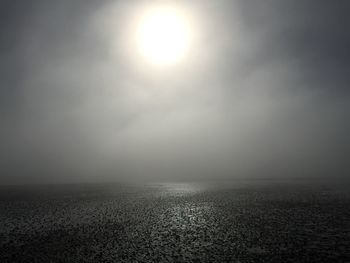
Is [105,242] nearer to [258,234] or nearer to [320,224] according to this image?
[258,234]

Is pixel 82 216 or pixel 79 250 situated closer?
pixel 79 250

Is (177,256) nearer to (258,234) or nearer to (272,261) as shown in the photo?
(272,261)

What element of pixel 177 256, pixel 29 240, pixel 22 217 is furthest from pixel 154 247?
pixel 22 217

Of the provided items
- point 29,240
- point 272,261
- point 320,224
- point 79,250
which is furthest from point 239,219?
point 29,240

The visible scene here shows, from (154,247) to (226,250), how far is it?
844cm

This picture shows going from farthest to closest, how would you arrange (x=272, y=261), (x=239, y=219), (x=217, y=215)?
(x=217, y=215) < (x=239, y=219) < (x=272, y=261)

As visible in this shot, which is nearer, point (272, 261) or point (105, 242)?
point (272, 261)

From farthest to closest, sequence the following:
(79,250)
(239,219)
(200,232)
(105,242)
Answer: (239,219), (200,232), (105,242), (79,250)

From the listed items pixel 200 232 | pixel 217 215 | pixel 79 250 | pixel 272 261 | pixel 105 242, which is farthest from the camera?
pixel 217 215

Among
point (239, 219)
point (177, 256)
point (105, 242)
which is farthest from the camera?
point (239, 219)

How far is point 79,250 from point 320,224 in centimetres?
3670

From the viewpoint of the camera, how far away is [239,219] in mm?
52812

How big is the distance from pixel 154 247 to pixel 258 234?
14739 millimetres

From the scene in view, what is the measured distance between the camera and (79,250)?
33844 millimetres
